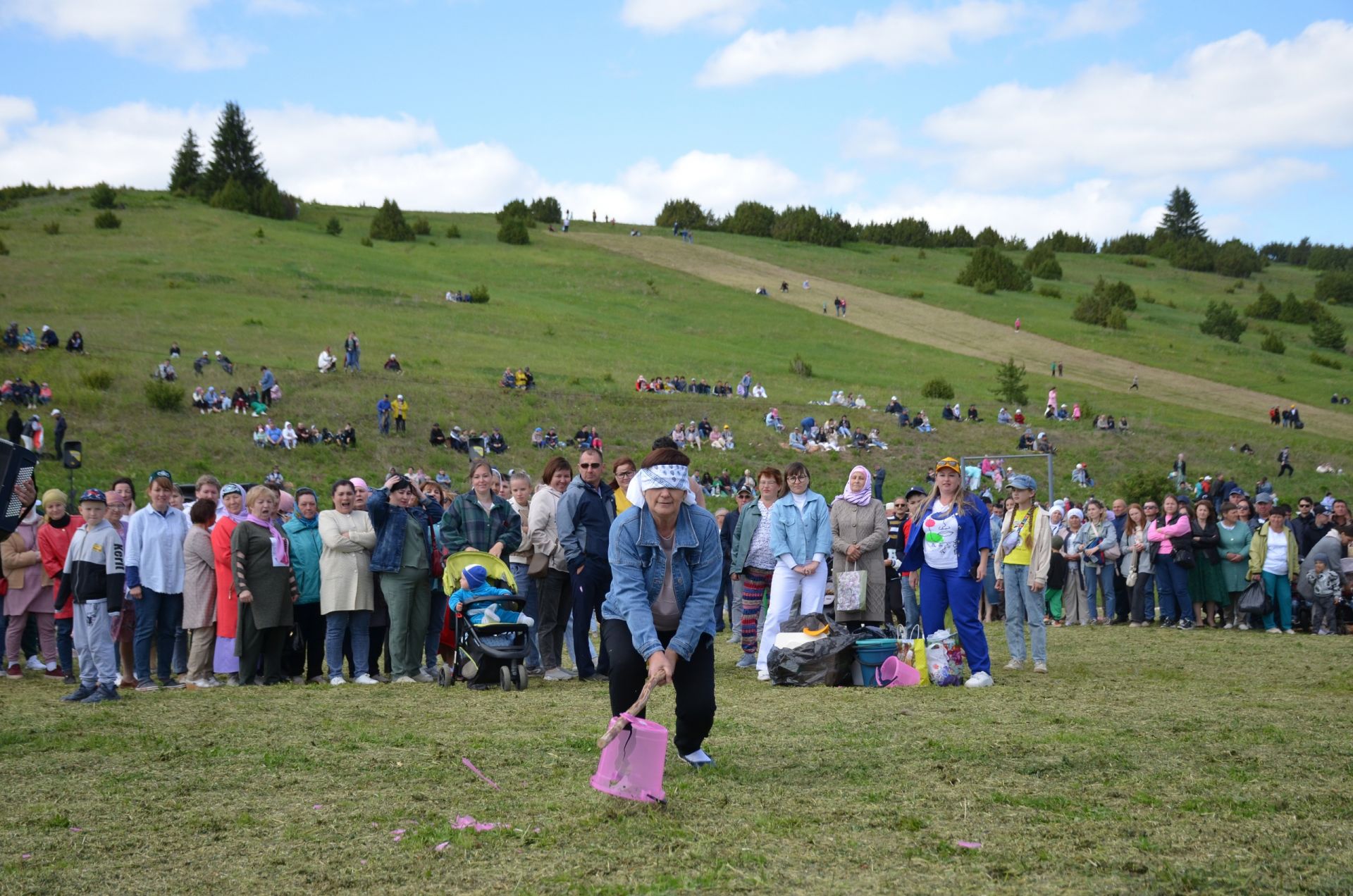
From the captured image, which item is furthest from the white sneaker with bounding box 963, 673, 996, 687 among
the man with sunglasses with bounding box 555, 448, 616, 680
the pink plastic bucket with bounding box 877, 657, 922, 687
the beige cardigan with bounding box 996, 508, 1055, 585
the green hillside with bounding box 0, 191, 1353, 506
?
the green hillside with bounding box 0, 191, 1353, 506

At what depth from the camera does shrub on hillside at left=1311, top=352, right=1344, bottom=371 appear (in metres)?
77.6

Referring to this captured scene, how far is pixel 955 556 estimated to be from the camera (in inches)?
391

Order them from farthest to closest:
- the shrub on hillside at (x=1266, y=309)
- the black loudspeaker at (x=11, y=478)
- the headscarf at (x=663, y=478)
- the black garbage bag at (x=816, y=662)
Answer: the shrub on hillside at (x=1266, y=309) → the black garbage bag at (x=816, y=662) → the black loudspeaker at (x=11, y=478) → the headscarf at (x=663, y=478)

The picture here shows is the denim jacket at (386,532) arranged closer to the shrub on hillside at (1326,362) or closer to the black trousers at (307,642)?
the black trousers at (307,642)

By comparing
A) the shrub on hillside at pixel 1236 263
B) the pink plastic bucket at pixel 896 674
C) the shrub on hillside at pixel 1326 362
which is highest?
the shrub on hillside at pixel 1236 263

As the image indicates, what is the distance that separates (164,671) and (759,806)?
771 centimetres

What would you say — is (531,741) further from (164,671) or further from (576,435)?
(576,435)

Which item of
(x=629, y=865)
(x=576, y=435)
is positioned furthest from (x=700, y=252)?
(x=629, y=865)

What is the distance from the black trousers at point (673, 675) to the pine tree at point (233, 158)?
9901 cm

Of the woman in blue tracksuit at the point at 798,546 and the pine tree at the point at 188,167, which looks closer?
the woman in blue tracksuit at the point at 798,546

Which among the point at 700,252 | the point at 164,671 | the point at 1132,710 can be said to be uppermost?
the point at 700,252

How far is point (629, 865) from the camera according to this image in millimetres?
4672

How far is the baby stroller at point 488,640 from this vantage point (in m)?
10.4

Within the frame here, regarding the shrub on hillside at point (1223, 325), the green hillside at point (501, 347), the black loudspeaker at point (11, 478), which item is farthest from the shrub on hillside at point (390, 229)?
the black loudspeaker at point (11, 478)
